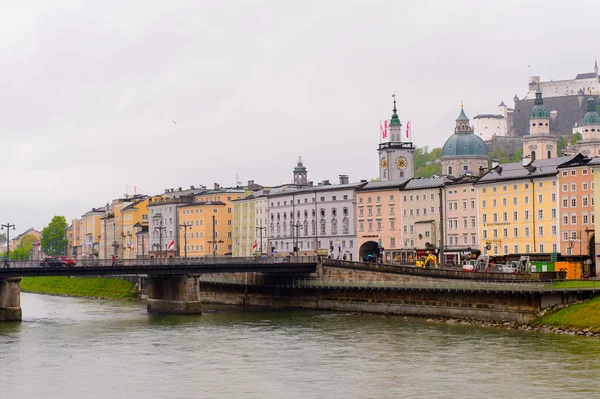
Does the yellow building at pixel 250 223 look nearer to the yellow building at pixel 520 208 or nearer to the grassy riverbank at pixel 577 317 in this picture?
the yellow building at pixel 520 208

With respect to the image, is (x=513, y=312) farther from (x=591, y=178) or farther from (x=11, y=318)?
(x=11, y=318)

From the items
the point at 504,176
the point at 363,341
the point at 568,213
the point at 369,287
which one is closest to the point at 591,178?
the point at 568,213

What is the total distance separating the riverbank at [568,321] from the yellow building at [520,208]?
3467cm

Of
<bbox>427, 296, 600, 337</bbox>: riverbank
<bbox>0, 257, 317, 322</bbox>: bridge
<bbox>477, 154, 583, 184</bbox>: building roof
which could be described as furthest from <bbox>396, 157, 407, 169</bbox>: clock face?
<bbox>427, 296, 600, 337</bbox>: riverbank

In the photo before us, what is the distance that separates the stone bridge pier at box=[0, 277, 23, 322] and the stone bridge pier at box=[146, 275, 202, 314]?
15.4 m

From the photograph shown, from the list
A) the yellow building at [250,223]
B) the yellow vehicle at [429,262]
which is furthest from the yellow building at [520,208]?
the yellow building at [250,223]

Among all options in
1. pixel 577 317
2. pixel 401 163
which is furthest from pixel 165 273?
pixel 401 163

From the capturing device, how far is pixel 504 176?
128m

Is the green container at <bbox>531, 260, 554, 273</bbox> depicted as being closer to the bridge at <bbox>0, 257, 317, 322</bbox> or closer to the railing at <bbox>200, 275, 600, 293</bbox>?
the railing at <bbox>200, 275, 600, 293</bbox>

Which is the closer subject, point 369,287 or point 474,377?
point 474,377

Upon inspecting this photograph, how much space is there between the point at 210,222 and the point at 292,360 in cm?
11443

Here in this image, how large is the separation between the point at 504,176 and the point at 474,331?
Result: 47.2 meters

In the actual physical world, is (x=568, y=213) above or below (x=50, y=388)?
above

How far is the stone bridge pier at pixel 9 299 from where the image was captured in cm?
9844
